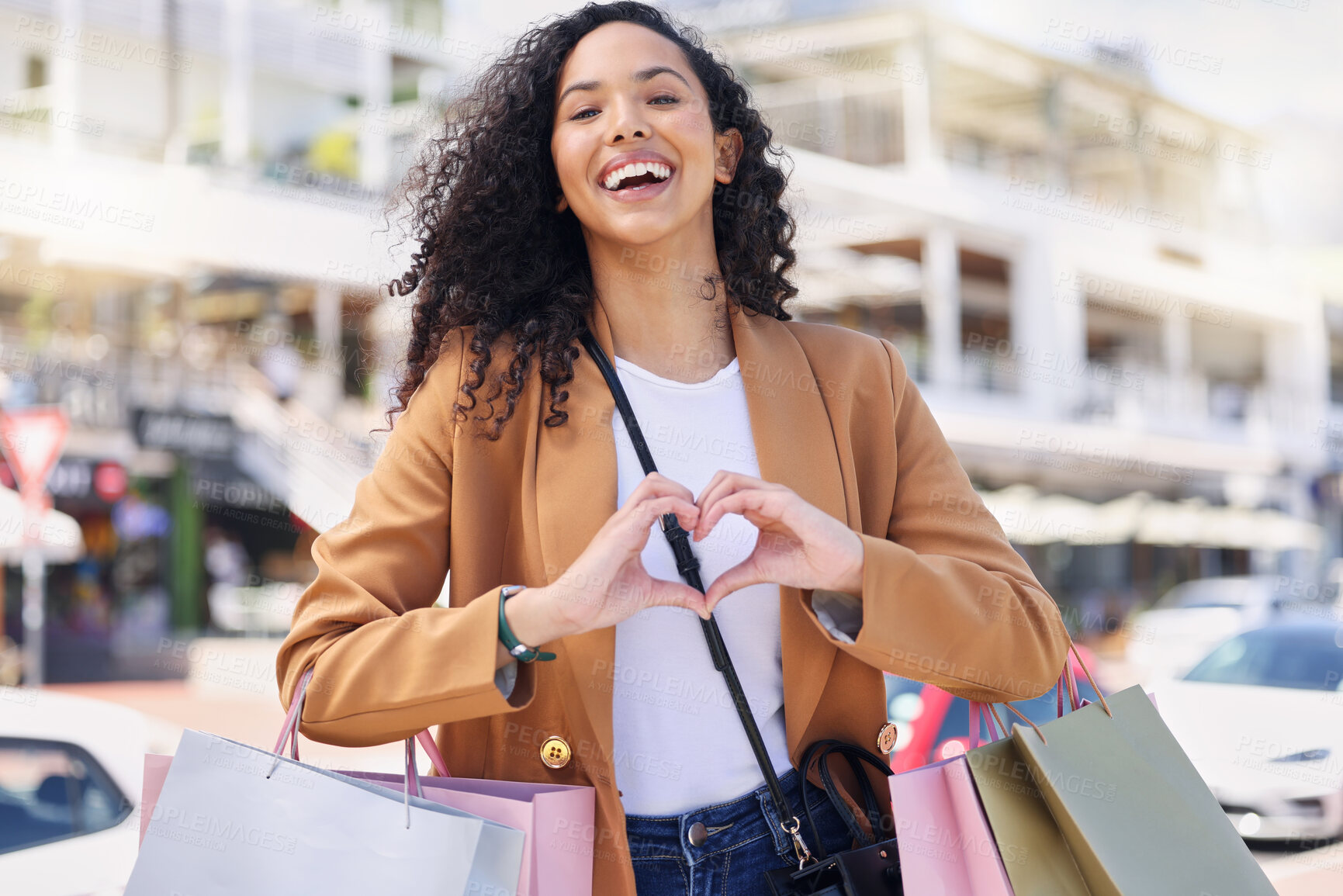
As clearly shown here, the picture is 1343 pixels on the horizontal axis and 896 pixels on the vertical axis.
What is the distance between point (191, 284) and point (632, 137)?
67.7 feet

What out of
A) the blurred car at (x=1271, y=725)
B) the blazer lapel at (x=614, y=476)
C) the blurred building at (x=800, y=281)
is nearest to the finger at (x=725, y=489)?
the blazer lapel at (x=614, y=476)

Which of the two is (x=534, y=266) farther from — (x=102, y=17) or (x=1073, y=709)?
(x=102, y=17)

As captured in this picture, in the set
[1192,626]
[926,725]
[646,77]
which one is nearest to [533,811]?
[646,77]

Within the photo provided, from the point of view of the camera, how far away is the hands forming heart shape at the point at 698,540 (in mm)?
1421

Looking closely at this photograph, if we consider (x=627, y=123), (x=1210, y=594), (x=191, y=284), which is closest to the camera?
(x=627, y=123)

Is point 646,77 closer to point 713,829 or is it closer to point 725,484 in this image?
point 725,484

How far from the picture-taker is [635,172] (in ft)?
5.87

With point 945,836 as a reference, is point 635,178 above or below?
above

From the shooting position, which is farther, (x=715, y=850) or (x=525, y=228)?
(x=525, y=228)

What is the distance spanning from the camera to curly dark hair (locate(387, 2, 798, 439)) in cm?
179

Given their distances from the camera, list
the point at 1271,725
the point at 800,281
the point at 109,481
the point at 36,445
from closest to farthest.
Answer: the point at 1271,725
the point at 36,445
the point at 109,481
the point at 800,281

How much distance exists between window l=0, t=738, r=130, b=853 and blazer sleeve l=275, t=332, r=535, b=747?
2.47m

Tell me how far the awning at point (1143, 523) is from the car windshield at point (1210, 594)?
1064mm

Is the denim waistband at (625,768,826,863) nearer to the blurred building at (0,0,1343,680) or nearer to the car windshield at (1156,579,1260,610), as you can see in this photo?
the blurred building at (0,0,1343,680)
